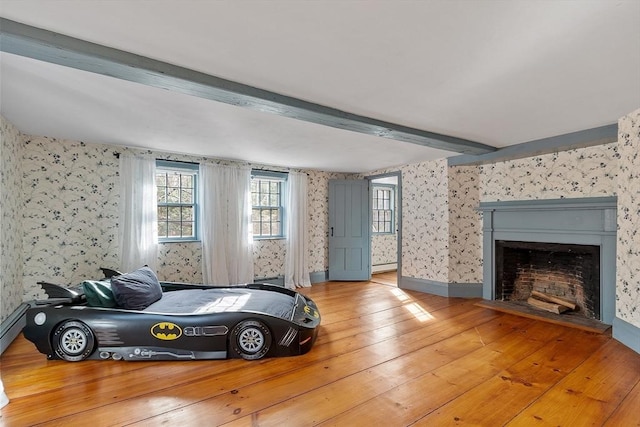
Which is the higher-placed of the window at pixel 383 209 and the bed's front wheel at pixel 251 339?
the window at pixel 383 209

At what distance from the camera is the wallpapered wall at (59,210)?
3.39 metres

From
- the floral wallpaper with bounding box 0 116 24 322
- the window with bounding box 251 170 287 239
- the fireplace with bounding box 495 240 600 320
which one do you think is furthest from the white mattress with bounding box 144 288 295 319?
the fireplace with bounding box 495 240 600 320

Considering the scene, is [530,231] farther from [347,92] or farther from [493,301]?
[347,92]

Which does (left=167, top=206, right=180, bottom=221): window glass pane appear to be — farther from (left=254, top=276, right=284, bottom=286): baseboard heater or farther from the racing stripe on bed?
the racing stripe on bed

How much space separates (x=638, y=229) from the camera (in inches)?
110

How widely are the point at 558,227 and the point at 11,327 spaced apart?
6.45 m

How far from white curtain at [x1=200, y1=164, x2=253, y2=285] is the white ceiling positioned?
144 centimetres

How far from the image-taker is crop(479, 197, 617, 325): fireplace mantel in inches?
135

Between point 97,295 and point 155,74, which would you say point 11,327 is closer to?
point 97,295

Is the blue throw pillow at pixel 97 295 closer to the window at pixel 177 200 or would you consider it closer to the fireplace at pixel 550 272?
the window at pixel 177 200

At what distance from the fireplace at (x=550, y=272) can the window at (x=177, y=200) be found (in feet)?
16.1

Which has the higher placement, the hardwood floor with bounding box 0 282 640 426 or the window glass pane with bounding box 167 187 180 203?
the window glass pane with bounding box 167 187 180 203

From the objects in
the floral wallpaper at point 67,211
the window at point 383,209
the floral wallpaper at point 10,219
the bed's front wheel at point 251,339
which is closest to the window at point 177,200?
the floral wallpaper at point 67,211

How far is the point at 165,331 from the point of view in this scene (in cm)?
258
